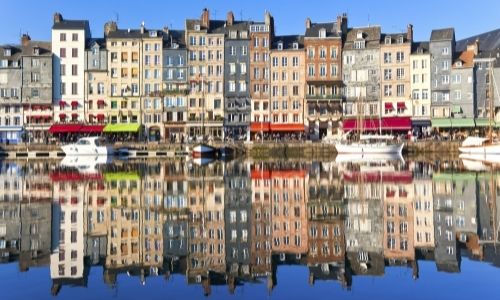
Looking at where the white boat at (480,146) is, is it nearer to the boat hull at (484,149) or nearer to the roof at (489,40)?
the boat hull at (484,149)

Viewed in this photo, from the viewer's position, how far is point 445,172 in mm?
37031

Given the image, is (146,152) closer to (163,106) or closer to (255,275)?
(163,106)

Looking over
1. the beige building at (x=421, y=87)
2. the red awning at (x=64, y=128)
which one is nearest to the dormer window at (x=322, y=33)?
the beige building at (x=421, y=87)

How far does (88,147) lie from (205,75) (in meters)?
19.2

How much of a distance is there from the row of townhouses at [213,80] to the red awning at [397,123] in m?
1.18

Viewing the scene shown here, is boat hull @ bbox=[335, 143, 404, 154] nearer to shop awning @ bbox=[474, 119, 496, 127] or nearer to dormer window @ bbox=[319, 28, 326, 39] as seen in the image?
shop awning @ bbox=[474, 119, 496, 127]

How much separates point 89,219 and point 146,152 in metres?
49.2

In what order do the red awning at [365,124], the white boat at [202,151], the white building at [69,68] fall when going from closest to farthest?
the white boat at [202,151]
the red awning at [365,124]
the white building at [69,68]

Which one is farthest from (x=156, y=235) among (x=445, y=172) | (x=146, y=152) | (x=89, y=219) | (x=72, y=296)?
(x=146, y=152)

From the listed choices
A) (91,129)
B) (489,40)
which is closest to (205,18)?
(91,129)

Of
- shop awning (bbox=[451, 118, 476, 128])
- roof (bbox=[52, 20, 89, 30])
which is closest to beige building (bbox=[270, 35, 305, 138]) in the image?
shop awning (bbox=[451, 118, 476, 128])

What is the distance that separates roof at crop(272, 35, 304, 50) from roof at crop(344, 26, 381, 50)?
5968mm

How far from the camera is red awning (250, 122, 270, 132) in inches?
2886

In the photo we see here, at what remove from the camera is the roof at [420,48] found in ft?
238
